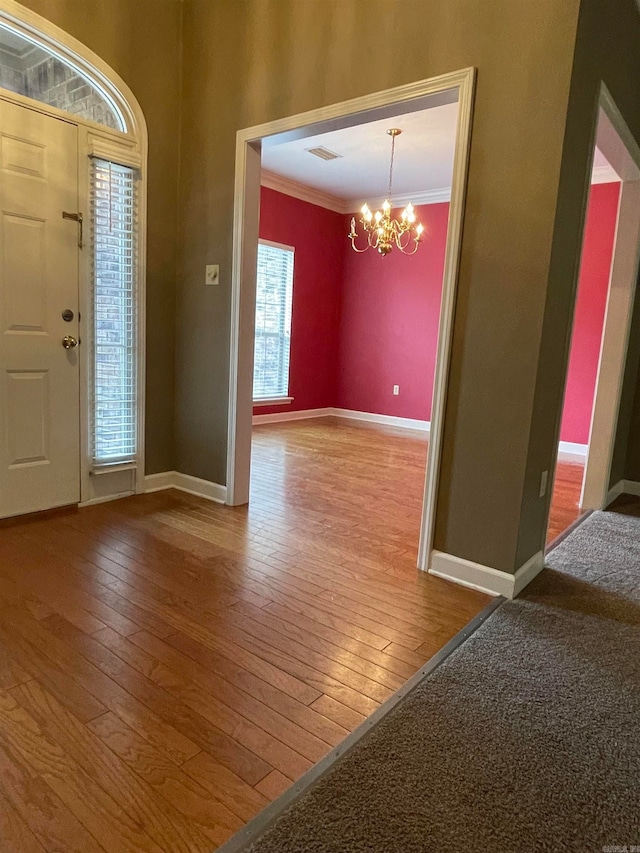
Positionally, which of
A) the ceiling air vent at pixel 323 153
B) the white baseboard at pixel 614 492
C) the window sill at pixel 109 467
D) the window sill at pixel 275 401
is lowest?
the white baseboard at pixel 614 492

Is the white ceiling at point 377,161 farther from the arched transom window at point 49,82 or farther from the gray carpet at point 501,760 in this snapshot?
the gray carpet at point 501,760

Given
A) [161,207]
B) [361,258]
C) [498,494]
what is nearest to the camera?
[498,494]

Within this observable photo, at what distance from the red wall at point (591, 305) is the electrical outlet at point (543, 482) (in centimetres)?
288

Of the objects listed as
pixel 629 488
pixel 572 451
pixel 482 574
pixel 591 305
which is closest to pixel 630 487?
pixel 629 488

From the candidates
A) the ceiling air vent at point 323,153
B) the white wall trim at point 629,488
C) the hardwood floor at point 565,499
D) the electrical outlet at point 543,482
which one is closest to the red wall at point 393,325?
the ceiling air vent at point 323,153

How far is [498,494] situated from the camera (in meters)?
2.32

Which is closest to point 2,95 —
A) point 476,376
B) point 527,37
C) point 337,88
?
point 337,88

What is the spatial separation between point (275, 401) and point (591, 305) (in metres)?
3.58

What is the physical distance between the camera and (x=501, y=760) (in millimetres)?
1400

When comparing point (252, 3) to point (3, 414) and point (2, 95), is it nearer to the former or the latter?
point (2, 95)

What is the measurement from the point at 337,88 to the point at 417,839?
9.56 ft

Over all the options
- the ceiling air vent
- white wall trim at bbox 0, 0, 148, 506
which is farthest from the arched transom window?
the ceiling air vent

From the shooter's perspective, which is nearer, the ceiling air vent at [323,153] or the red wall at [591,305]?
the ceiling air vent at [323,153]

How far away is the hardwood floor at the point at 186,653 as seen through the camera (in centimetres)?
125
